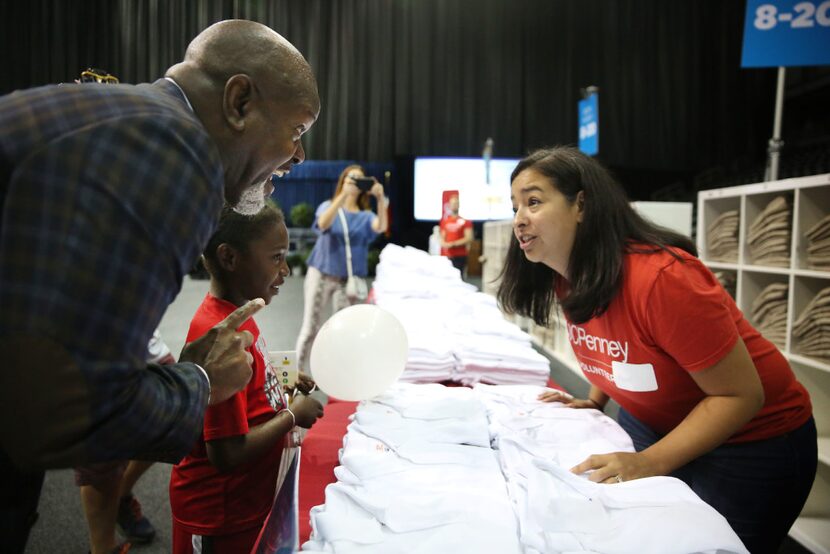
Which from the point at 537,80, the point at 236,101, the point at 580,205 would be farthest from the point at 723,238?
the point at 537,80

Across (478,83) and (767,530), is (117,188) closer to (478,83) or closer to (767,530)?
(767,530)

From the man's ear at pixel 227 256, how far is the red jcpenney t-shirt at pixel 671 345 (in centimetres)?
84

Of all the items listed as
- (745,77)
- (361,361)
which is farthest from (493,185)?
(361,361)

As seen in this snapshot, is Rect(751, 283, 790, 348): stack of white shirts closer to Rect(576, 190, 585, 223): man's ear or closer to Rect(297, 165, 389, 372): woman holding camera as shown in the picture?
Rect(576, 190, 585, 223): man's ear

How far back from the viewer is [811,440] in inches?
50.2

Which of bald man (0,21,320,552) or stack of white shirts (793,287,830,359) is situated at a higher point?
bald man (0,21,320,552)

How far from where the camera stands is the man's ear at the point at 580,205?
4.36 feet

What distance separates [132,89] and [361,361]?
100 cm

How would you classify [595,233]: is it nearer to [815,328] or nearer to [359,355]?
[359,355]

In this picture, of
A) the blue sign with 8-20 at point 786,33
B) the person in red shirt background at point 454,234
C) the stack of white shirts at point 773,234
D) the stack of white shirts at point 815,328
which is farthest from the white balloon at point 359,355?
the person in red shirt background at point 454,234

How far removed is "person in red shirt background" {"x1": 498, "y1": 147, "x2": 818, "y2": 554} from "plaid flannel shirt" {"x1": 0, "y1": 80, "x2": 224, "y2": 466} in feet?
2.59

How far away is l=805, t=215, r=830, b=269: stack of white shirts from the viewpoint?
2.00 meters

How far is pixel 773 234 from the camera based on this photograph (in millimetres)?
2268

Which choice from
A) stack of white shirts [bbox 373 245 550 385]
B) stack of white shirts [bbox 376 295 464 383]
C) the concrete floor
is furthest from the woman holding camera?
stack of white shirts [bbox 376 295 464 383]
